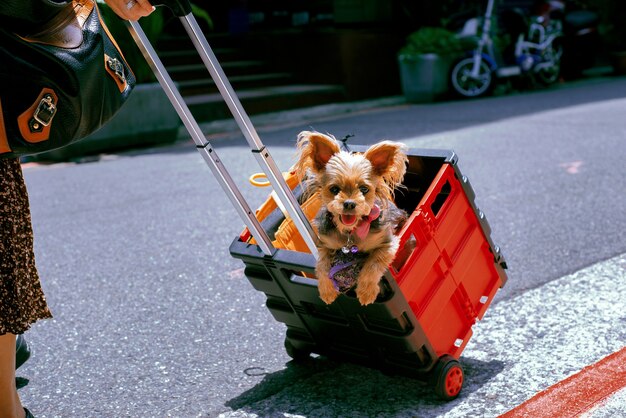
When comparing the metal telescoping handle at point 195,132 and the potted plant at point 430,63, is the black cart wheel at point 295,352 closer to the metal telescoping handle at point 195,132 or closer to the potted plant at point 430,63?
the metal telescoping handle at point 195,132

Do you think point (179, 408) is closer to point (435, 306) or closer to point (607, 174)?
point (435, 306)

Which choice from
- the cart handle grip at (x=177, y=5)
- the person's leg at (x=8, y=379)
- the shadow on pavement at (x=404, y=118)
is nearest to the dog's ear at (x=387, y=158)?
the cart handle grip at (x=177, y=5)

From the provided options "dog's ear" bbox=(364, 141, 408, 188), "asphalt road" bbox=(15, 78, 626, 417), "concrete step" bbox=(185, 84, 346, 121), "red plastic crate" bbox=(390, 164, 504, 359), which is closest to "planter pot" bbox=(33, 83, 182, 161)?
"asphalt road" bbox=(15, 78, 626, 417)

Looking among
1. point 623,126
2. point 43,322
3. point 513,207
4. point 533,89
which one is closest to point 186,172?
point 513,207

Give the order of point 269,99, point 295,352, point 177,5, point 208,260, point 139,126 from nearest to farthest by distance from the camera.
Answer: point 177,5, point 295,352, point 208,260, point 139,126, point 269,99

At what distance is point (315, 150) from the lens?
261 cm

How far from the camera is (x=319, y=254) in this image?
8.80 feet

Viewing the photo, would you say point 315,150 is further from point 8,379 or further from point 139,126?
point 139,126

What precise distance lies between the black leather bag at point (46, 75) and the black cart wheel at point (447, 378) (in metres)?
1.49

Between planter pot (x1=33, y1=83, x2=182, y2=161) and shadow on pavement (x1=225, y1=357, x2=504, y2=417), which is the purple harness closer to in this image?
shadow on pavement (x1=225, y1=357, x2=504, y2=417)

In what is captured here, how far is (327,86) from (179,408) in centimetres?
1093

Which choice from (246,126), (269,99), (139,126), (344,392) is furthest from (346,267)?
(269,99)

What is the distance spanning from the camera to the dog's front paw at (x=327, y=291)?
2660 mm

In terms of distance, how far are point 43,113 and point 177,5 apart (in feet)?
1.63
